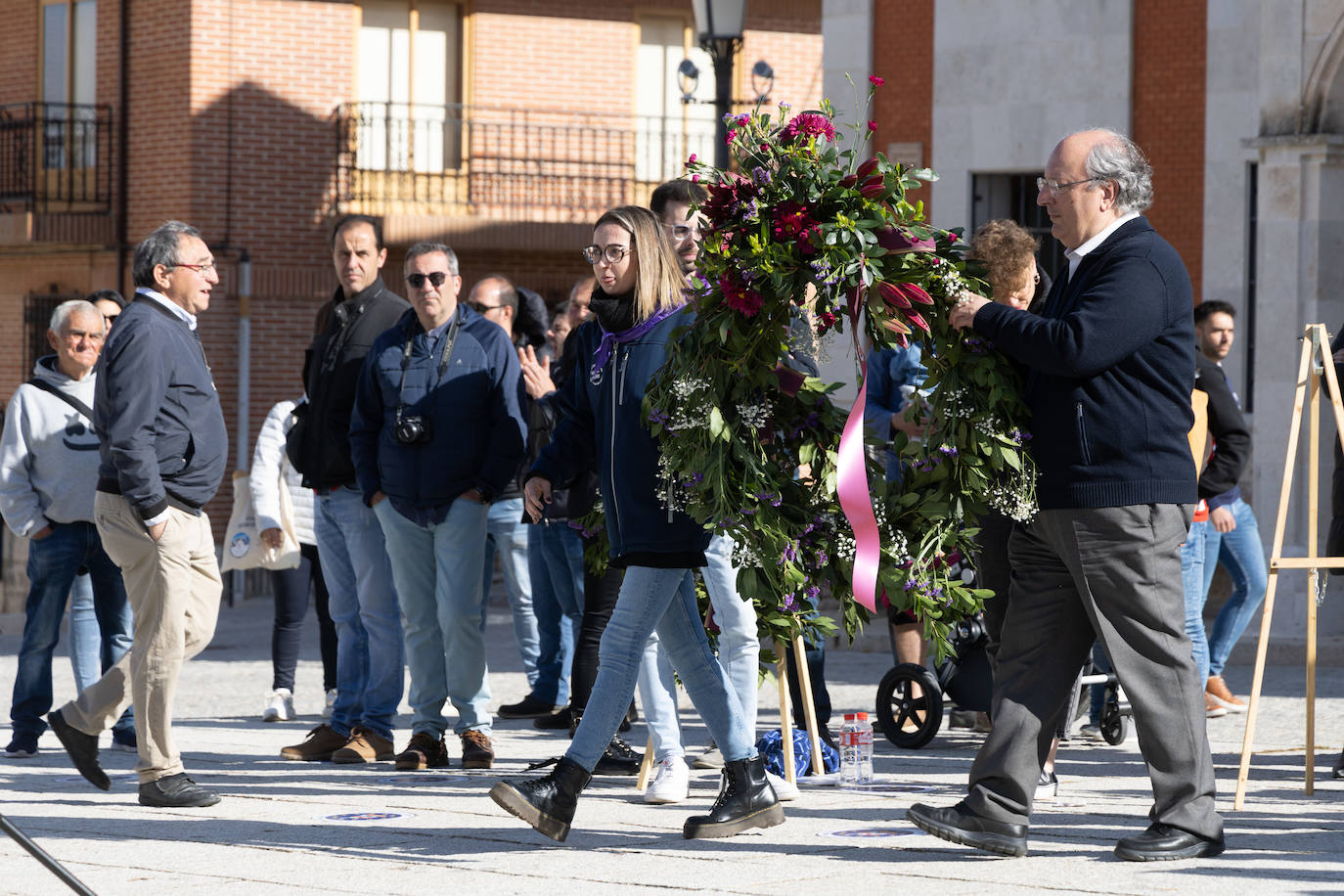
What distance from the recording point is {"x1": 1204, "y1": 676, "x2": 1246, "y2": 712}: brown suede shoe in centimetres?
1052

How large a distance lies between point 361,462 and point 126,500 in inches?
49.0

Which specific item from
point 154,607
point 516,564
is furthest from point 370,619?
point 516,564

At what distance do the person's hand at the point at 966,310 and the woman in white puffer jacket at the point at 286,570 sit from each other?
507cm

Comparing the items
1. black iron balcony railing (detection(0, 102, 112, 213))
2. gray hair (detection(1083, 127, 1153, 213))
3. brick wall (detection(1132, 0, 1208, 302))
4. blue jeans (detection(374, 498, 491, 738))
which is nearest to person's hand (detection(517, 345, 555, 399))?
blue jeans (detection(374, 498, 491, 738))

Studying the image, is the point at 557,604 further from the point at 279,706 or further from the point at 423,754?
the point at 423,754

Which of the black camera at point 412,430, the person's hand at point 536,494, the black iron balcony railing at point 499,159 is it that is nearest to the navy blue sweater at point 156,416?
the black camera at point 412,430

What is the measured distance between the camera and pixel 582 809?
7.37m

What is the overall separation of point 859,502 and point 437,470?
2.31m

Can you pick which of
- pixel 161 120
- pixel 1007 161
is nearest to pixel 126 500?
pixel 1007 161

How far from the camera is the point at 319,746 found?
897cm

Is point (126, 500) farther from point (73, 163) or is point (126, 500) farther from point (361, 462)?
point (73, 163)

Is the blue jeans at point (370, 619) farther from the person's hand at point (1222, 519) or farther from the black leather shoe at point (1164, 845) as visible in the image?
the person's hand at point (1222, 519)

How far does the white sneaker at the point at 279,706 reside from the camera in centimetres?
1065

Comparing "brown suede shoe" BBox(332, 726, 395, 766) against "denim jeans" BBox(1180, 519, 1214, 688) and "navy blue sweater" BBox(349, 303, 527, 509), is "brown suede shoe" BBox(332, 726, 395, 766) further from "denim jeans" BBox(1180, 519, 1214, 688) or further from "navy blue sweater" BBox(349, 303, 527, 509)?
"denim jeans" BBox(1180, 519, 1214, 688)
